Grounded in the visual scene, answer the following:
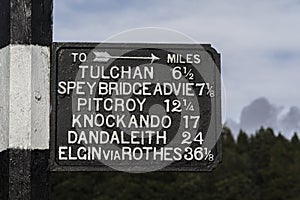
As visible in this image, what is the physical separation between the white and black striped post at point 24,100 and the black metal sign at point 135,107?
0.17 feet

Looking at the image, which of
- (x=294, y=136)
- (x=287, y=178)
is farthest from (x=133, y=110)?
(x=294, y=136)

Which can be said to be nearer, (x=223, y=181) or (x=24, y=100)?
(x=24, y=100)

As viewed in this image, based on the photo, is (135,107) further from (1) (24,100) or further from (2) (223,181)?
(2) (223,181)

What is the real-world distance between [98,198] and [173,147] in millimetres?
34547

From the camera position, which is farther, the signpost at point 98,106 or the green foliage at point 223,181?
the green foliage at point 223,181

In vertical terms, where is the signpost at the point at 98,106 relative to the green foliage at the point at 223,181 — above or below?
below

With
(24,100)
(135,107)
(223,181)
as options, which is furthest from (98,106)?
(223,181)

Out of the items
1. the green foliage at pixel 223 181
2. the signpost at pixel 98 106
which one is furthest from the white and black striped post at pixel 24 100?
the green foliage at pixel 223 181

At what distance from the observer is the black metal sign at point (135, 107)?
3.26 meters

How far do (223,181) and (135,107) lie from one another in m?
36.6

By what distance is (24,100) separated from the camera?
330 cm

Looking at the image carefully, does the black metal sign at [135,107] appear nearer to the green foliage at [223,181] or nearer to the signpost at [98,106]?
the signpost at [98,106]

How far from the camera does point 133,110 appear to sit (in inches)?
129

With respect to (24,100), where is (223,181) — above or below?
above
